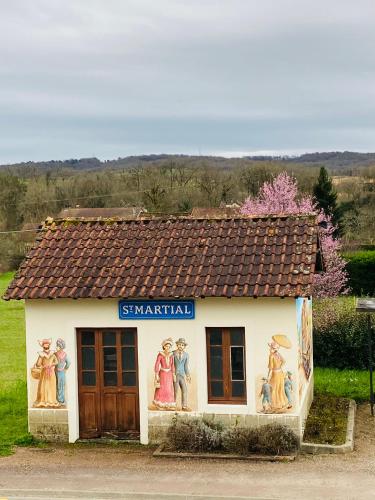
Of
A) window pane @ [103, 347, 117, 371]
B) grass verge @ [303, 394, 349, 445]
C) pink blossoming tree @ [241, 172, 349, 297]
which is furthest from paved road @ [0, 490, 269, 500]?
pink blossoming tree @ [241, 172, 349, 297]

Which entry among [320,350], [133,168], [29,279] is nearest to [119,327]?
[29,279]

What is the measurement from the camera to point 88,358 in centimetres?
1379

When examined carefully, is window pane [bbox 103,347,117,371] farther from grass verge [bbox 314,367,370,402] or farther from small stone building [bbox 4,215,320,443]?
grass verge [bbox 314,367,370,402]

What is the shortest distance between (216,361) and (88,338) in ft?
7.93

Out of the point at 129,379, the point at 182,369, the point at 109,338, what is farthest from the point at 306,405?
the point at 109,338

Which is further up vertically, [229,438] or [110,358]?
[110,358]

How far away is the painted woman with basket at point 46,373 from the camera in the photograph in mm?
13781

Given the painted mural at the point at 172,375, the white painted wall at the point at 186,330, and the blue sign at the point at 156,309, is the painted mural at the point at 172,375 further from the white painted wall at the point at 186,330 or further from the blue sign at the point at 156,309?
the blue sign at the point at 156,309

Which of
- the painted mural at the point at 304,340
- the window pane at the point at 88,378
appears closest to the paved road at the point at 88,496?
the window pane at the point at 88,378

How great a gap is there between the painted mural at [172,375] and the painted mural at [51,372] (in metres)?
1.73

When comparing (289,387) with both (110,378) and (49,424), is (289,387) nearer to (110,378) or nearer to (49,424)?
(110,378)

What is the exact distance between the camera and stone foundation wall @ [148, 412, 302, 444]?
13070 millimetres

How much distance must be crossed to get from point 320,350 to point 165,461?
10193 mm

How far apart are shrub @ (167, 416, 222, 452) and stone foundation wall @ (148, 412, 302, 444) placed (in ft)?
0.51
